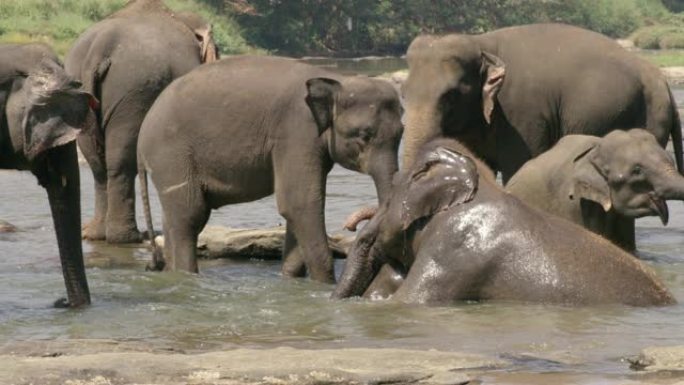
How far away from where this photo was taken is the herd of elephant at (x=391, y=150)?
955 cm

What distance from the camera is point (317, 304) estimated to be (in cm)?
1030

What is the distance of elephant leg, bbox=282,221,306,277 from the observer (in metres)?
11.8

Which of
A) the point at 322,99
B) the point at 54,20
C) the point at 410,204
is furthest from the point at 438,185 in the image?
the point at 54,20

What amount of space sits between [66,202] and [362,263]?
1.65 m

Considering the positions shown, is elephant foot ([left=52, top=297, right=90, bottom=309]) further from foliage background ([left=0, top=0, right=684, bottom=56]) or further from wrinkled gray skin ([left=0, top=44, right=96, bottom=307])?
foliage background ([left=0, top=0, right=684, bottom=56])

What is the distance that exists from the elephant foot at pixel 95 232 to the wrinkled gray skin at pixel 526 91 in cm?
259

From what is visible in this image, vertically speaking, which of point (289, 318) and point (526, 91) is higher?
point (289, 318)

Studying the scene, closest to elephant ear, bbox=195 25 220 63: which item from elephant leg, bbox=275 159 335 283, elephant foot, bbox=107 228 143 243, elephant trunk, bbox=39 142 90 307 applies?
elephant foot, bbox=107 228 143 243

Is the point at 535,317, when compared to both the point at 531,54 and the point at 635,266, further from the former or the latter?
the point at 531,54

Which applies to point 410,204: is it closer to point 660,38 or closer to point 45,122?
point 45,122

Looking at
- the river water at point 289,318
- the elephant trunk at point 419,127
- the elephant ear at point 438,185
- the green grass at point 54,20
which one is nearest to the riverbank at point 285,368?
the river water at point 289,318

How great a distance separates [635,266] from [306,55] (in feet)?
165

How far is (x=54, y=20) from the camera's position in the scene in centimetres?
4806

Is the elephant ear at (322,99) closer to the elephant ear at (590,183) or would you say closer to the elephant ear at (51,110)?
the elephant ear at (590,183)
